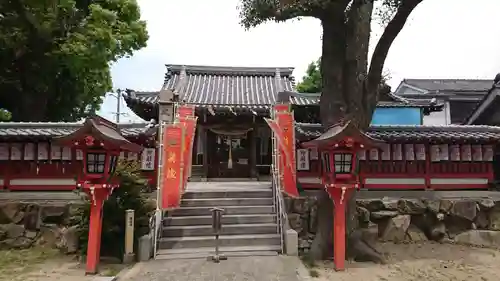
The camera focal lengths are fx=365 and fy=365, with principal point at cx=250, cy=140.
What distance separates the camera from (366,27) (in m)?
10.6

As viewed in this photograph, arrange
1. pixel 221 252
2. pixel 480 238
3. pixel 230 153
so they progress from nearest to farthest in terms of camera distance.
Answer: pixel 221 252 < pixel 480 238 < pixel 230 153

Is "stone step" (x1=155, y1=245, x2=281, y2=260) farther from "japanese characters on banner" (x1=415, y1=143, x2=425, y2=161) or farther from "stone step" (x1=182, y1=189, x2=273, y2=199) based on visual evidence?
"japanese characters on banner" (x1=415, y1=143, x2=425, y2=161)

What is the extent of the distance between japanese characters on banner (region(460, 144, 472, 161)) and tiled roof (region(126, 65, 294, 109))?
8.50 meters

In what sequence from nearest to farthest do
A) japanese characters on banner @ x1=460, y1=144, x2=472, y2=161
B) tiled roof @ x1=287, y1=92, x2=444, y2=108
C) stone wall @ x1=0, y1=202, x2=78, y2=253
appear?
stone wall @ x1=0, y1=202, x2=78, y2=253 < japanese characters on banner @ x1=460, y1=144, x2=472, y2=161 < tiled roof @ x1=287, y1=92, x2=444, y2=108

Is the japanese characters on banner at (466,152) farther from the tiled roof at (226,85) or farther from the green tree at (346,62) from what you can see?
the tiled roof at (226,85)

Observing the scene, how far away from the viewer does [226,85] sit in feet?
73.5

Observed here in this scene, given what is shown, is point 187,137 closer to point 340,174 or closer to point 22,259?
point 22,259

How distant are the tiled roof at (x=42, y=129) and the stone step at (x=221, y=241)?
4.35m

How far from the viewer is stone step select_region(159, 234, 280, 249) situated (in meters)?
10.5

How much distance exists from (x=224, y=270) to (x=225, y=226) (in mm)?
2649

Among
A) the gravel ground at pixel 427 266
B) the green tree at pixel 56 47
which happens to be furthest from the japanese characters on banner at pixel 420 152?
the green tree at pixel 56 47

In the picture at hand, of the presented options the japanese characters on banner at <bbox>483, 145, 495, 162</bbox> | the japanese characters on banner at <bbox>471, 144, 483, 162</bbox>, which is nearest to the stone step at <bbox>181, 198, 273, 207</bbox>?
the japanese characters on banner at <bbox>471, 144, 483, 162</bbox>

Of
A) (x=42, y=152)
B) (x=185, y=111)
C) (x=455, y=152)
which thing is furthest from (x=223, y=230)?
(x=455, y=152)

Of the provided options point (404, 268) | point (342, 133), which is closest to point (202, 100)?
point (342, 133)
